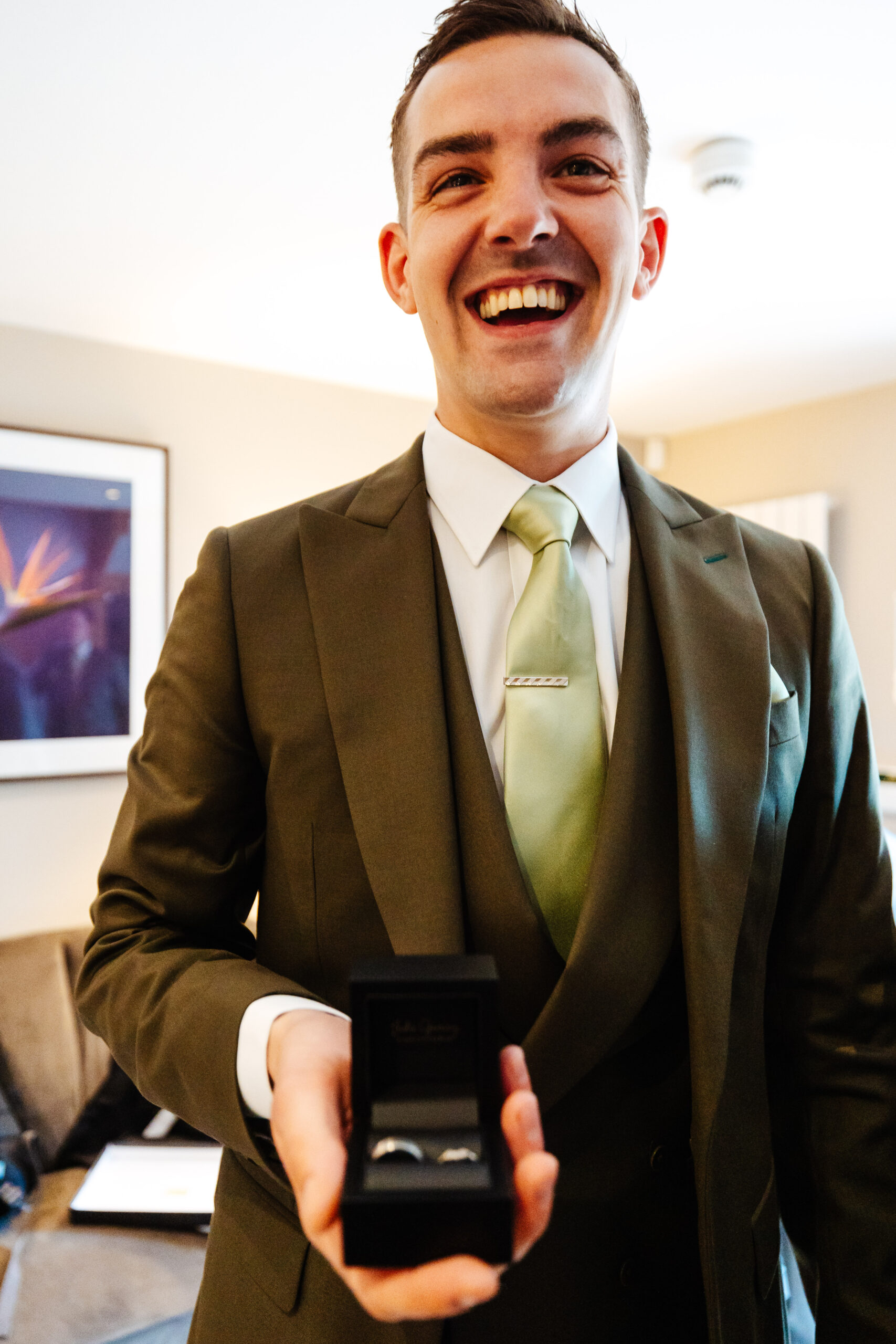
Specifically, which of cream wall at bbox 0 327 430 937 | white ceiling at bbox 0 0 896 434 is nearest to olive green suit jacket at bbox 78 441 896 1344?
white ceiling at bbox 0 0 896 434

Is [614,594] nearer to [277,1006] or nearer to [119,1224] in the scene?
[277,1006]

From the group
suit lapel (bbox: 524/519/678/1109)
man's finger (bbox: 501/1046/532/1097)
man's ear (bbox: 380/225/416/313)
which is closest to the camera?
man's finger (bbox: 501/1046/532/1097)

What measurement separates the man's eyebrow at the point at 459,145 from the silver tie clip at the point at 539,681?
0.52m

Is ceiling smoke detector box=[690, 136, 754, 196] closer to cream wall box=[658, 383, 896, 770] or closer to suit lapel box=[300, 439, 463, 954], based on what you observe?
suit lapel box=[300, 439, 463, 954]

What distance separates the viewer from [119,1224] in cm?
249

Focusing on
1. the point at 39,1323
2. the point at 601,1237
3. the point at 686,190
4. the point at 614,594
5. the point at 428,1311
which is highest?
the point at 686,190

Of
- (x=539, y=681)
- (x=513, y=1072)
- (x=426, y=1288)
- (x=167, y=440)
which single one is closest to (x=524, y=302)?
(x=539, y=681)

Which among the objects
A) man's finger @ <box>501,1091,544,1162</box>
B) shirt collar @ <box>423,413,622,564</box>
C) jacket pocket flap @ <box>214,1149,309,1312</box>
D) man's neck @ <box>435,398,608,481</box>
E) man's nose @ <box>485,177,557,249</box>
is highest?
man's nose @ <box>485,177,557,249</box>

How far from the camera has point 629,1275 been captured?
83 centimetres

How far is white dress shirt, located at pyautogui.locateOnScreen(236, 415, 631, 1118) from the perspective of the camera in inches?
36.5

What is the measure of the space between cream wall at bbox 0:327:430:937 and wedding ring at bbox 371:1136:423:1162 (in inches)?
123

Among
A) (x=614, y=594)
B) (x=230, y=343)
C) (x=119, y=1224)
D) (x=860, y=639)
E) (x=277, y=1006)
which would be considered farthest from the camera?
(x=860, y=639)

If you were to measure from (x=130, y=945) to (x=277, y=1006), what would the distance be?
8.2 inches

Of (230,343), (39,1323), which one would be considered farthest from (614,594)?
(230,343)
